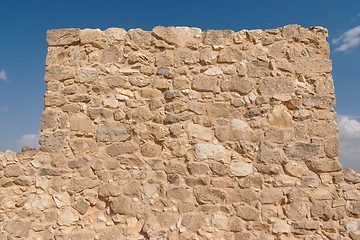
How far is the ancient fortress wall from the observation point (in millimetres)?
4184

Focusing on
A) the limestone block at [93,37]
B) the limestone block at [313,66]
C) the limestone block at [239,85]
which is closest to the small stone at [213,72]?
the limestone block at [239,85]

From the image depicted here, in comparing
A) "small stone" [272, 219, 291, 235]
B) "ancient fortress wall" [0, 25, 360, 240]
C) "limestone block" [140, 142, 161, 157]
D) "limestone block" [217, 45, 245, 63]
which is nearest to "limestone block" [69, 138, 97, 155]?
"ancient fortress wall" [0, 25, 360, 240]

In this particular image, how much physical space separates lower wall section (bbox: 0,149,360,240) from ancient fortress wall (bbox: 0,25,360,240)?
0.01 m

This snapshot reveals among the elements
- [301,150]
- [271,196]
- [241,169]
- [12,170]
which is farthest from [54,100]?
[301,150]

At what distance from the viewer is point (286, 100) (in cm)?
439

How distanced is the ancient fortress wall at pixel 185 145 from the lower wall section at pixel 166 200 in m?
0.01

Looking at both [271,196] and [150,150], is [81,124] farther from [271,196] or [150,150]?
[271,196]

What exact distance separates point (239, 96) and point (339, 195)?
150 cm

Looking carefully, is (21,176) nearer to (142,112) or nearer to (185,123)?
(142,112)

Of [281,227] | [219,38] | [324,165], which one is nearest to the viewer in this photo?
[281,227]

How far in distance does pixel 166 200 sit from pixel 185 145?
2.07 feet

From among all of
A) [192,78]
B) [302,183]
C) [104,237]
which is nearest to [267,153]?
[302,183]

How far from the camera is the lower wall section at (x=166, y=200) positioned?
4145mm

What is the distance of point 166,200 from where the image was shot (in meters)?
4.27
